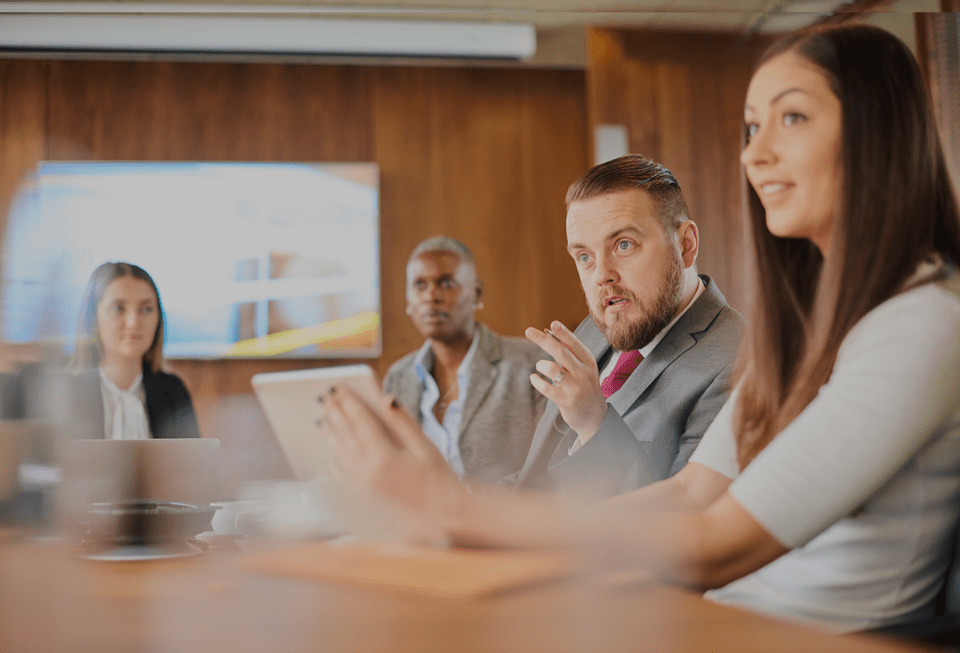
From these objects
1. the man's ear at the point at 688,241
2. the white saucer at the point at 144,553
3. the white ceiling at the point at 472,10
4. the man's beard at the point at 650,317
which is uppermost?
the white ceiling at the point at 472,10

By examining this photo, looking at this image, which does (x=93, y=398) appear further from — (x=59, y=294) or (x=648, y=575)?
(x=648, y=575)

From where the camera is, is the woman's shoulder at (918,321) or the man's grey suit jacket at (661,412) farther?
the man's grey suit jacket at (661,412)

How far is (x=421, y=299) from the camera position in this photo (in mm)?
2371

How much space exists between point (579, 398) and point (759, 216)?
36 centimetres

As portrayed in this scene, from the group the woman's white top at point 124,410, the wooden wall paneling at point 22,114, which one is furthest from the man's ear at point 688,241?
the wooden wall paneling at point 22,114

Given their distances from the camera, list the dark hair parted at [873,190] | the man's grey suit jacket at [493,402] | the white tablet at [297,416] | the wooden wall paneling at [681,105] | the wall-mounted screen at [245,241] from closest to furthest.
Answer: the dark hair parted at [873,190]
the white tablet at [297,416]
the man's grey suit jacket at [493,402]
the wooden wall paneling at [681,105]
the wall-mounted screen at [245,241]

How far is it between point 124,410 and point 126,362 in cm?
24

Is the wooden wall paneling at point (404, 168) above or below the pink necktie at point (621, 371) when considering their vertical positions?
above

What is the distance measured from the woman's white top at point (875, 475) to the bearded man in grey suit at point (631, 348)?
14.5 inches

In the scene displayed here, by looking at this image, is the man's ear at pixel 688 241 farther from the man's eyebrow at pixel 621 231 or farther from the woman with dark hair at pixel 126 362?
the woman with dark hair at pixel 126 362

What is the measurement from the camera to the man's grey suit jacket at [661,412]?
1.01 m

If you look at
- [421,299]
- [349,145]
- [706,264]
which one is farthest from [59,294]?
[349,145]

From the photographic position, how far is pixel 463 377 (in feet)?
7.04

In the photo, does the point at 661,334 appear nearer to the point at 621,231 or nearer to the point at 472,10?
the point at 621,231
